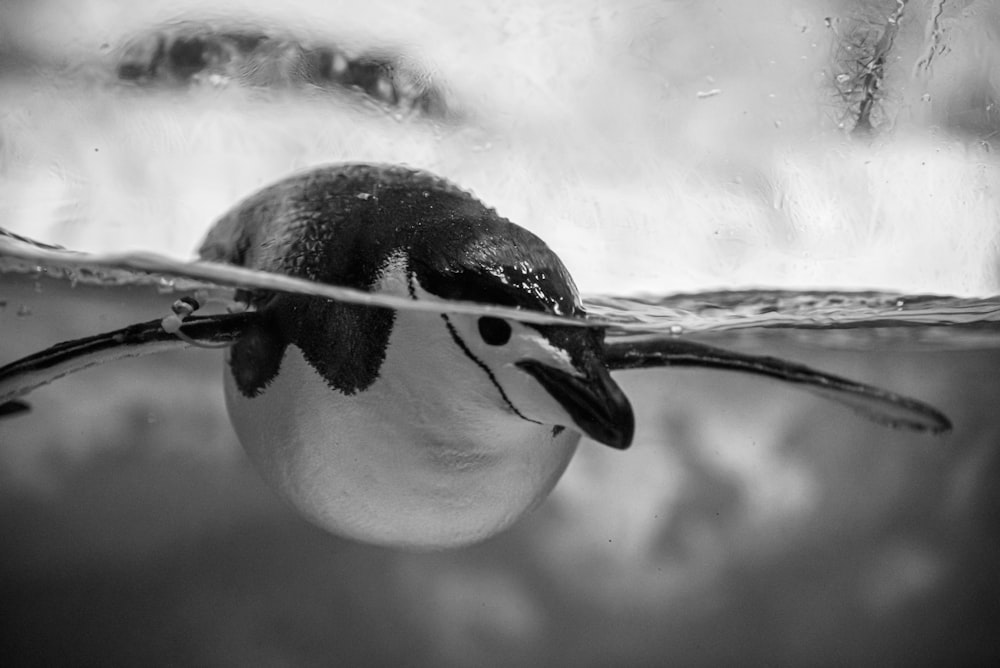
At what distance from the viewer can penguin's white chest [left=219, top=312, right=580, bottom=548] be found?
641mm

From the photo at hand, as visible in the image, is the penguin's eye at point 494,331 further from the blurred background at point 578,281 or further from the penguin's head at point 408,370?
the blurred background at point 578,281

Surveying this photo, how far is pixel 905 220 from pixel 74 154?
0.81 meters

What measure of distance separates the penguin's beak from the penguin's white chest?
0.22 feet

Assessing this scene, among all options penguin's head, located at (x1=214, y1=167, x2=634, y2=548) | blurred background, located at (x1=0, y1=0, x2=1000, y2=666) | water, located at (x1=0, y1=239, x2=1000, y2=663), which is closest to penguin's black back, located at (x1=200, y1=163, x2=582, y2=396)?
penguin's head, located at (x1=214, y1=167, x2=634, y2=548)

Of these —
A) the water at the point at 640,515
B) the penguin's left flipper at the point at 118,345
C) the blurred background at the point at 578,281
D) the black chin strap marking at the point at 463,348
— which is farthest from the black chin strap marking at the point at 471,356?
the water at the point at 640,515

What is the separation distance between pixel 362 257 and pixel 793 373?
31cm

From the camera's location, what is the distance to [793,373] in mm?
620

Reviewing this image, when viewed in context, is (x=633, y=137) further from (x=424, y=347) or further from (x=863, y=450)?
(x=863, y=450)

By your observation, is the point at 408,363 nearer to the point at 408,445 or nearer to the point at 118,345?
the point at 408,445

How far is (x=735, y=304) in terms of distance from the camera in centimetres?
98

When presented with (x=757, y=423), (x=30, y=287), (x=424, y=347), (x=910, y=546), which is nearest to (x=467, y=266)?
(x=424, y=347)

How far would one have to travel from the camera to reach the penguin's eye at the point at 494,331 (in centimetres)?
59

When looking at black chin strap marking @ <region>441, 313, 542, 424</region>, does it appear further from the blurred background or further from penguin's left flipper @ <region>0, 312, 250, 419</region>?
the blurred background

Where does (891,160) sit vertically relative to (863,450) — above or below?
above
